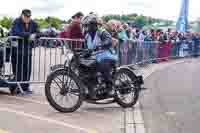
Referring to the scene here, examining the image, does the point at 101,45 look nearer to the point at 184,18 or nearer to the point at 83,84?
the point at 83,84

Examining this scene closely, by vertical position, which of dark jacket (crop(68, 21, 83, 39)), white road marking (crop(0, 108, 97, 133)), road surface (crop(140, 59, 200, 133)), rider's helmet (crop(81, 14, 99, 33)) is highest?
rider's helmet (crop(81, 14, 99, 33))

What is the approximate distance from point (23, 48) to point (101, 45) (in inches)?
87.0

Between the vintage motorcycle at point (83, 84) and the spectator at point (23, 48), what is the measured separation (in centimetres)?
154

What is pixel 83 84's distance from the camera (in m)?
9.15

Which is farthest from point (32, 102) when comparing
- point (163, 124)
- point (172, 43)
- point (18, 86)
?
point (172, 43)

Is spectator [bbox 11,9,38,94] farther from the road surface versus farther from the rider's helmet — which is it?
the road surface

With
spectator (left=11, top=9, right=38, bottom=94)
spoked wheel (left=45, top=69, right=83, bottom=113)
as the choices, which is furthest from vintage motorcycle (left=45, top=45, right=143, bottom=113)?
spectator (left=11, top=9, right=38, bottom=94)

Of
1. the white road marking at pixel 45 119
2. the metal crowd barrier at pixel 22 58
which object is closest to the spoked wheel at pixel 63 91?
the white road marking at pixel 45 119

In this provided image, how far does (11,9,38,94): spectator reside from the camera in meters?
10.9

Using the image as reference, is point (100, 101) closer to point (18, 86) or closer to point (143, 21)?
point (18, 86)

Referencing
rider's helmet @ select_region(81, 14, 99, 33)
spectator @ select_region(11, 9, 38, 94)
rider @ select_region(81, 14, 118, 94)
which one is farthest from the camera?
spectator @ select_region(11, 9, 38, 94)

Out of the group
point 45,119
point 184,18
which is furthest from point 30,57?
point 184,18

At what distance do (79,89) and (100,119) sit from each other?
734 millimetres

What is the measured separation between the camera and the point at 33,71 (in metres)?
11.7
